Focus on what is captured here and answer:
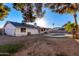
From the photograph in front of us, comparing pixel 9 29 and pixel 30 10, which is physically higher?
pixel 30 10

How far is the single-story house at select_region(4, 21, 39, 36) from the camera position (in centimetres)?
187

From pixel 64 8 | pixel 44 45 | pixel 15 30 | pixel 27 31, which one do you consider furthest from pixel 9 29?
pixel 64 8

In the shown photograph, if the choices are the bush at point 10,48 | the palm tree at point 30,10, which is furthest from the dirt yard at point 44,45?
the palm tree at point 30,10

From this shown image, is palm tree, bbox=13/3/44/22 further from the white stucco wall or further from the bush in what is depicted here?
the bush

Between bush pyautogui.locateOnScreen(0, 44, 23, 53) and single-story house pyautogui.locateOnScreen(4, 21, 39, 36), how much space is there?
11cm

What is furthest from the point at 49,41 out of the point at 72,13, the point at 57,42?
the point at 72,13

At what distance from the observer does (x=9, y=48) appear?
1.85 metres

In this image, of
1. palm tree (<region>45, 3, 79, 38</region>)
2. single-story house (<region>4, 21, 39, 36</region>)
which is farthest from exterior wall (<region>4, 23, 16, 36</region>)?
palm tree (<region>45, 3, 79, 38</region>)

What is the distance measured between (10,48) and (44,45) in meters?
0.31

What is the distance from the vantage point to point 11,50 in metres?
1.85

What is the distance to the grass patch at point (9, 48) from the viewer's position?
1.84 m

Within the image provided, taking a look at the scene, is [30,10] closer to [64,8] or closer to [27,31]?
[27,31]

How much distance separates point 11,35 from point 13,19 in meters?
0.15

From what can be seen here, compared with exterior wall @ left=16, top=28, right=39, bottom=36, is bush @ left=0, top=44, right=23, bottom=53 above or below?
below
